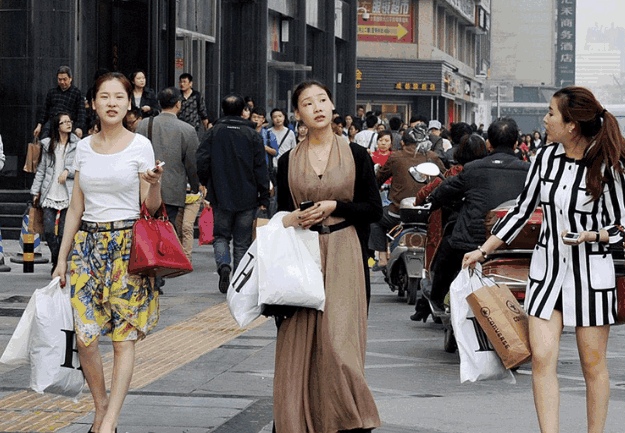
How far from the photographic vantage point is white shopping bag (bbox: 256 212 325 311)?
5758 mm

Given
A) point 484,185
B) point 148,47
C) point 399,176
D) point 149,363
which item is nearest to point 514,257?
point 484,185

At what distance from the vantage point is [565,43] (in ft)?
503

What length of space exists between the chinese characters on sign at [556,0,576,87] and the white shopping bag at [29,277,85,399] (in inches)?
5748

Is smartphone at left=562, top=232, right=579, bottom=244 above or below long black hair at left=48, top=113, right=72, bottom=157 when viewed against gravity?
below

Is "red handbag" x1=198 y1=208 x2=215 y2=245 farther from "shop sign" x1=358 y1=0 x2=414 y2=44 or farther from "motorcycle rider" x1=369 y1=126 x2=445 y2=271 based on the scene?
"shop sign" x1=358 y1=0 x2=414 y2=44

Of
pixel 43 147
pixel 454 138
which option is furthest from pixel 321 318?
pixel 454 138

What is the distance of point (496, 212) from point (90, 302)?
11.0 ft

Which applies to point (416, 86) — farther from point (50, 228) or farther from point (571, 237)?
point (571, 237)

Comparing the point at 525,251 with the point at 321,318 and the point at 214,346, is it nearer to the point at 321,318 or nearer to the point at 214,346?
the point at 214,346

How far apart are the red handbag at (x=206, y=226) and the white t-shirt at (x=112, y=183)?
289 inches

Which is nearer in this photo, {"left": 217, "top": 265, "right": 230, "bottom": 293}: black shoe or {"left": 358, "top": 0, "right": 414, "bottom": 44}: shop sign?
{"left": 217, "top": 265, "right": 230, "bottom": 293}: black shoe

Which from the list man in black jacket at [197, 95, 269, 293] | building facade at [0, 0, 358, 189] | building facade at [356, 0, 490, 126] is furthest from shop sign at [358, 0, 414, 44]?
man in black jacket at [197, 95, 269, 293]

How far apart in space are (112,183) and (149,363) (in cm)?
261

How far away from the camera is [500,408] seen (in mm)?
7148
